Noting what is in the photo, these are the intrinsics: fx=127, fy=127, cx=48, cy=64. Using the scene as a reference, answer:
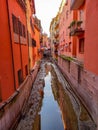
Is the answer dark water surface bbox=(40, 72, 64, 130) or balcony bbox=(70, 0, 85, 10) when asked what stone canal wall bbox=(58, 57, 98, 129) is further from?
balcony bbox=(70, 0, 85, 10)

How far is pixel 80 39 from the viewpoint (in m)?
12.8

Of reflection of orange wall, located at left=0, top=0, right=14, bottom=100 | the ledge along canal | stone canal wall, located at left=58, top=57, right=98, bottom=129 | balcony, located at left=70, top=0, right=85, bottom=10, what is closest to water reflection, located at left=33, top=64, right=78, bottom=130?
the ledge along canal

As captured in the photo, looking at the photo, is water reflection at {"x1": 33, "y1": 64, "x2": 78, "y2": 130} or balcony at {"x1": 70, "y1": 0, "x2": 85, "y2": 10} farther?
balcony at {"x1": 70, "y1": 0, "x2": 85, "y2": 10}

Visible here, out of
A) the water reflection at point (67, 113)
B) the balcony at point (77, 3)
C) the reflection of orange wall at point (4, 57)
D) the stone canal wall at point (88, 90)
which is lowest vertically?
the water reflection at point (67, 113)

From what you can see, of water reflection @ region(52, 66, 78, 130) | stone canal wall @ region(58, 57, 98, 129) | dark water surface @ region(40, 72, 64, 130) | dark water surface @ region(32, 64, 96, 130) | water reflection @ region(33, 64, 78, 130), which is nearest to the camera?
stone canal wall @ region(58, 57, 98, 129)

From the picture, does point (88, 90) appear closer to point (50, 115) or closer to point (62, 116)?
point (62, 116)

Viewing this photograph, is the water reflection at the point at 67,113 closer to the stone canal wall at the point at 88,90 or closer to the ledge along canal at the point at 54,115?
the ledge along canal at the point at 54,115

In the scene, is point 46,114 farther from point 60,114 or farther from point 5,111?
point 5,111

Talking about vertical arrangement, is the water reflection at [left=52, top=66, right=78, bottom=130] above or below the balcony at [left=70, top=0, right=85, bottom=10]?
below

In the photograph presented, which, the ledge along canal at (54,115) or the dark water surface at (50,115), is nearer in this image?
the ledge along canal at (54,115)

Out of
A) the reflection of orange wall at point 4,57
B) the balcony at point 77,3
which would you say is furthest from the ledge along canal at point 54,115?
the balcony at point 77,3

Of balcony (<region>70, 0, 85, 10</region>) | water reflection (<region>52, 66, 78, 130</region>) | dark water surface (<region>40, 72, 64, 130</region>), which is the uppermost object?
balcony (<region>70, 0, 85, 10</region>)

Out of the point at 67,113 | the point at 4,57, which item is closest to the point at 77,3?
the point at 4,57

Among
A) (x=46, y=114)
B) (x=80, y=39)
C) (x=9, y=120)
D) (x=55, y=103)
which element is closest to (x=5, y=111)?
(x=9, y=120)
